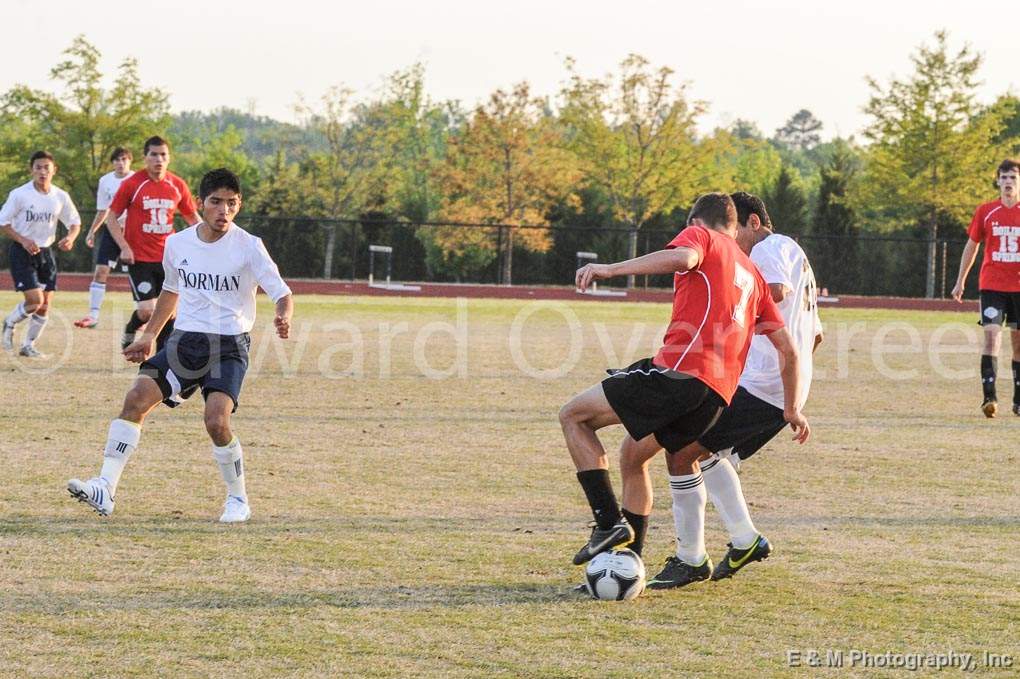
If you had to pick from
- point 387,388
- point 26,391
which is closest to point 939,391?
point 387,388

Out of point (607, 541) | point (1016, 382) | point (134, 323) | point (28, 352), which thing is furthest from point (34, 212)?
point (607, 541)

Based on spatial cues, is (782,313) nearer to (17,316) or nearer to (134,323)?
(134,323)

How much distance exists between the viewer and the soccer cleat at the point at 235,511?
24.1 feet

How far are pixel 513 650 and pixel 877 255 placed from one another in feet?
153

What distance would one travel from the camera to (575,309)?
34469mm

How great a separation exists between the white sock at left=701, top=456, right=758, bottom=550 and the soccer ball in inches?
25.2

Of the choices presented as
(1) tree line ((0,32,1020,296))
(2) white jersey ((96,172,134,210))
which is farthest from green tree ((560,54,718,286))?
(2) white jersey ((96,172,134,210))

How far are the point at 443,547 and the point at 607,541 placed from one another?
1.17 m

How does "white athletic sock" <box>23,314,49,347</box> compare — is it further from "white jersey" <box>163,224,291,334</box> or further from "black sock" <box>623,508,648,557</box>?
"black sock" <box>623,508,648,557</box>

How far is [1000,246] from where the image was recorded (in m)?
13.4

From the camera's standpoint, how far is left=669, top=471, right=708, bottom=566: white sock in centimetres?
617

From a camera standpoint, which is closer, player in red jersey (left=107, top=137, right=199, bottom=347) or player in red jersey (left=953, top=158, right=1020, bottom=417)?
player in red jersey (left=953, top=158, right=1020, bottom=417)

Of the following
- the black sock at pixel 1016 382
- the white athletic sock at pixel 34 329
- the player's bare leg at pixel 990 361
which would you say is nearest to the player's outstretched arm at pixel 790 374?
the player's bare leg at pixel 990 361

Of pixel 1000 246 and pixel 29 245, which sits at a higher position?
pixel 1000 246
